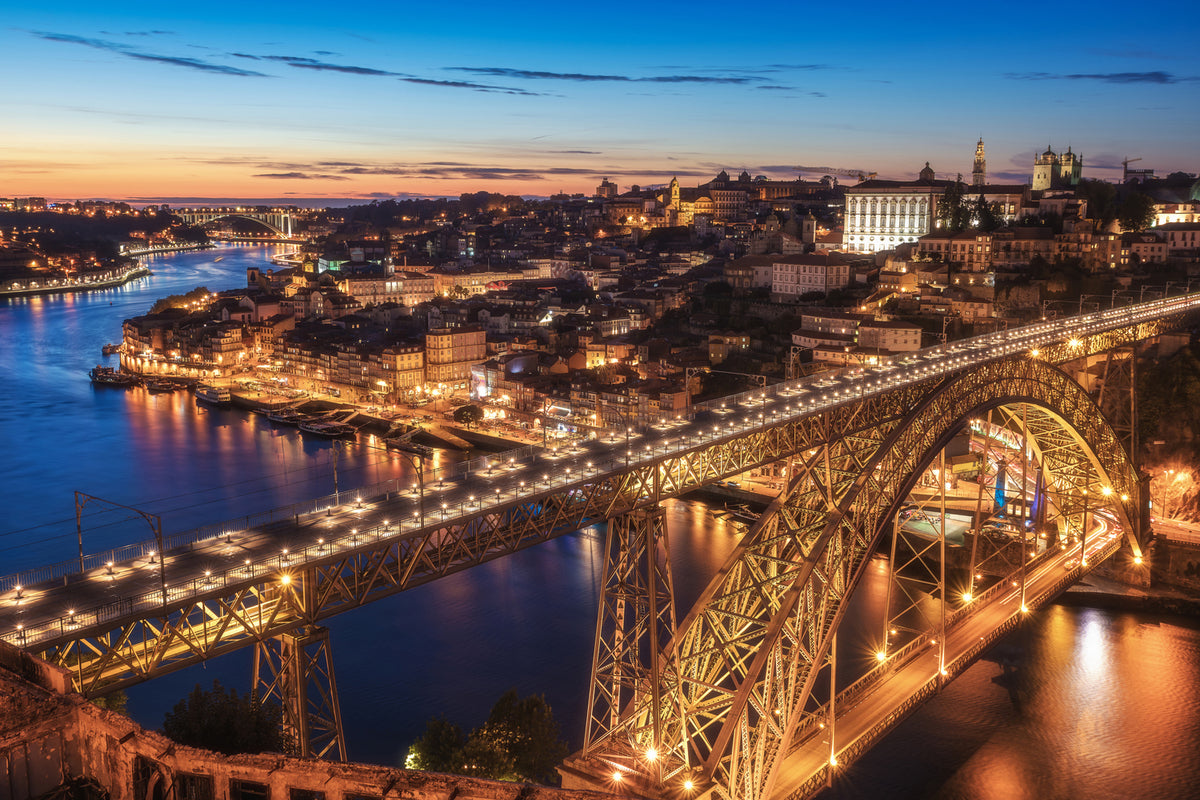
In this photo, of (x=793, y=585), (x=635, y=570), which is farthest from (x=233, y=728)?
(x=793, y=585)

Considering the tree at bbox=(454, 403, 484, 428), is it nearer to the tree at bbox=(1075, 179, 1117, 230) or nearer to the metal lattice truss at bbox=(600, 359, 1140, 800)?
the metal lattice truss at bbox=(600, 359, 1140, 800)

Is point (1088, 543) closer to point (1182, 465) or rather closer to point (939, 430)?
point (1182, 465)

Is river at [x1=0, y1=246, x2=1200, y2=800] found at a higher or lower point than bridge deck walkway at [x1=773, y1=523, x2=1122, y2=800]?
lower

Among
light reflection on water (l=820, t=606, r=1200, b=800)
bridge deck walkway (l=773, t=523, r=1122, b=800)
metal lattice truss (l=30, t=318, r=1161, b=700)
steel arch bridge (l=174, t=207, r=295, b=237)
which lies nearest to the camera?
metal lattice truss (l=30, t=318, r=1161, b=700)

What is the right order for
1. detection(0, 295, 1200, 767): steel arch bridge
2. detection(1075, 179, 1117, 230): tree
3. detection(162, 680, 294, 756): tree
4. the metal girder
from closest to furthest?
detection(0, 295, 1200, 767): steel arch bridge → detection(162, 680, 294, 756): tree → the metal girder → detection(1075, 179, 1117, 230): tree

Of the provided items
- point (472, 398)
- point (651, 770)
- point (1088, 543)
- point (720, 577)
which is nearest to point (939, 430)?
point (720, 577)

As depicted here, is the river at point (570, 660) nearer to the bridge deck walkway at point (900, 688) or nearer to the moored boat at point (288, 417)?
the bridge deck walkway at point (900, 688)

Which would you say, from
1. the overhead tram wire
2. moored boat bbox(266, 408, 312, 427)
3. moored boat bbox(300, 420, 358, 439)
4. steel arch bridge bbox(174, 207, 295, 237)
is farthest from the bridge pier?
steel arch bridge bbox(174, 207, 295, 237)

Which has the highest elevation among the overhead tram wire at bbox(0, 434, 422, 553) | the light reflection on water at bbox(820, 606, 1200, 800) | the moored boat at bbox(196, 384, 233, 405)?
the moored boat at bbox(196, 384, 233, 405)
